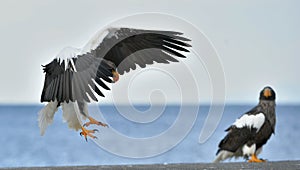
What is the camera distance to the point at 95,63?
7031 mm

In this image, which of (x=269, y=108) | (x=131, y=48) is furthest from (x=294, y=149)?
(x=131, y=48)

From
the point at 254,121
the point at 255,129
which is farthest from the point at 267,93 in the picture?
the point at 255,129

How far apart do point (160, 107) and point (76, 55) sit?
3.28 feet

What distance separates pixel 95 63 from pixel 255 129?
449 cm

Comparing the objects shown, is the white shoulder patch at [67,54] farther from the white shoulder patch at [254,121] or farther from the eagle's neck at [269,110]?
the eagle's neck at [269,110]

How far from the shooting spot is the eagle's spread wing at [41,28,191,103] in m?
6.93

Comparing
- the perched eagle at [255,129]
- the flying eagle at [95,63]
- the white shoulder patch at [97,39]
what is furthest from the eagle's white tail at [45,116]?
the perched eagle at [255,129]

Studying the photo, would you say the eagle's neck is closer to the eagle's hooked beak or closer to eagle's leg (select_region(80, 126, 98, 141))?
the eagle's hooked beak

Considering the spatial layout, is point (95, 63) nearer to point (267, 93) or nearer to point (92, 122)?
point (92, 122)

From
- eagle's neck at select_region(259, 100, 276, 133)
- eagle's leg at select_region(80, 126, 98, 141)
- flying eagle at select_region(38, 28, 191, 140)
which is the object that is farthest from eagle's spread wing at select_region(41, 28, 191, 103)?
eagle's neck at select_region(259, 100, 276, 133)

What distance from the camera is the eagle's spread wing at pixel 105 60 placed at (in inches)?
273

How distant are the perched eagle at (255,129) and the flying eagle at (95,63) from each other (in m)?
3.39

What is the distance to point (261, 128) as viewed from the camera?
10.9 metres

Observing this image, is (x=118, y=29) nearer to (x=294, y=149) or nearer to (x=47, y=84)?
(x=47, y=84)
